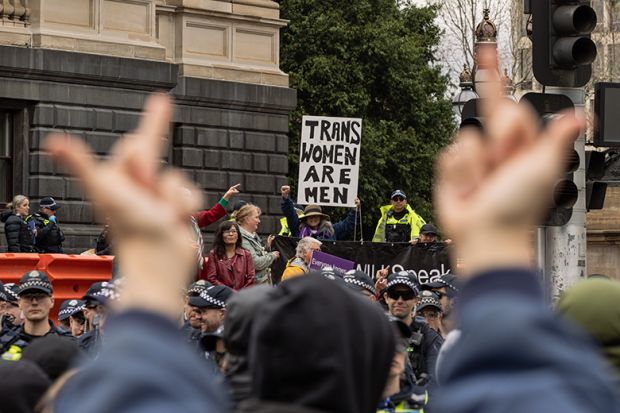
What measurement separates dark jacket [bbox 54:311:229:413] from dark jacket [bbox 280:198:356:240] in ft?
50.5

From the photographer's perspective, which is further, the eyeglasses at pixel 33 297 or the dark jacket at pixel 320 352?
the eyeglasses at pixel 33 297

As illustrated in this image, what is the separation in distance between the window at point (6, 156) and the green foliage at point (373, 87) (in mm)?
16581

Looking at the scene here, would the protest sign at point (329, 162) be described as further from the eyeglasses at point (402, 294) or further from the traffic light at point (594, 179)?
the traffic light at point (594, 179)

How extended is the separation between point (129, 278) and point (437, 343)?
8180mm

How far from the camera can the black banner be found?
666 inches

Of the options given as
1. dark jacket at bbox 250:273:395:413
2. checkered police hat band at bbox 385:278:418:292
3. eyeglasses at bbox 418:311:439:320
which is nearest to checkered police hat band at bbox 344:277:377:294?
checkered police hat band at bbox 385:278:418:292

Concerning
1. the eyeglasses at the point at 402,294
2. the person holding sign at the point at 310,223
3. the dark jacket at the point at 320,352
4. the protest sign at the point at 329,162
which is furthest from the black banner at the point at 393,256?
the dark jacket at the point at 320,352

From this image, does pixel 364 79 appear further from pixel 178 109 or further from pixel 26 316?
pixel 26 316

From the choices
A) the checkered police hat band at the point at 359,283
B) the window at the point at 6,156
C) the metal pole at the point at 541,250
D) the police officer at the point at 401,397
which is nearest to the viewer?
the police officer at the point at 401,397

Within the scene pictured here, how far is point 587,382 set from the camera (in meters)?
1.99

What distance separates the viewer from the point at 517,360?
1.97 meters

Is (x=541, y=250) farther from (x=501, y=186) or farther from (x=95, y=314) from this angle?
(x=501, y=186)

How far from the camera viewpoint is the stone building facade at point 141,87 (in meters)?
25.9

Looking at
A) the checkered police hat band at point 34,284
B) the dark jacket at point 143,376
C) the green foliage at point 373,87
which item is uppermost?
the green foliage at point 373,87
